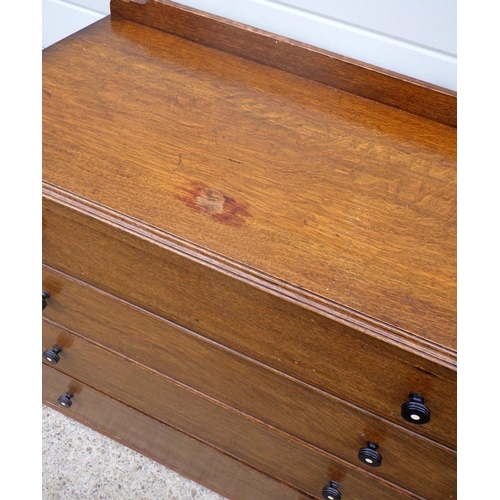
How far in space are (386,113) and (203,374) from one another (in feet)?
1.82

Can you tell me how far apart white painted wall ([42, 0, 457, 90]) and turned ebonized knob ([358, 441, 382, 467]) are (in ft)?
2.06

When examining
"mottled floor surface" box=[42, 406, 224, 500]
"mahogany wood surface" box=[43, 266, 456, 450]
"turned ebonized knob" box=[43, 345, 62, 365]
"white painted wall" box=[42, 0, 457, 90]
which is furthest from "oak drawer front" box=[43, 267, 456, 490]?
"white painted wall" box=[42, 0, 457, 90]

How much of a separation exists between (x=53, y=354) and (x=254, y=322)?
22.2 inches

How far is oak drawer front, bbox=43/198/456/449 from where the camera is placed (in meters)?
0.85

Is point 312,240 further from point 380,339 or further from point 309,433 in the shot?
point 309,433

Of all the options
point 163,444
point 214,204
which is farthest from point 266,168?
point 163,444

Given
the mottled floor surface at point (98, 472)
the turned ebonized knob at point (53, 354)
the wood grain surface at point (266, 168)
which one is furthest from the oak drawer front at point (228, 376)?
the mottled floor surface at point (98, 472)

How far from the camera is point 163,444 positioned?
142cm

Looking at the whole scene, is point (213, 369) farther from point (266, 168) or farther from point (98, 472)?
point (98, 472)

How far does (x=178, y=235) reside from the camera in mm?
894

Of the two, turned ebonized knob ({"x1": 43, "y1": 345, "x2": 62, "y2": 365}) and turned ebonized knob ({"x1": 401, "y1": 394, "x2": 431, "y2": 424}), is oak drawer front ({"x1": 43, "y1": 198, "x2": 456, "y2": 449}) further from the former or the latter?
turned ebonized knob ({"x1": 43, "y1": 345, "x2": 62, "y2": 365})

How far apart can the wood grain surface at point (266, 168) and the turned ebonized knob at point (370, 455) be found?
291mm

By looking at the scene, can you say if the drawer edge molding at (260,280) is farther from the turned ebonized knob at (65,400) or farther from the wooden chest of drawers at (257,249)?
the turned ebonized knob at (65,400)
